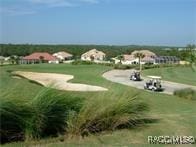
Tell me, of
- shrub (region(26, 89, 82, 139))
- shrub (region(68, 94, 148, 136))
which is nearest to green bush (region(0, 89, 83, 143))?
shrub (region(26, 89, 82, 139))

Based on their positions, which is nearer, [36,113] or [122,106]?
[36,113]

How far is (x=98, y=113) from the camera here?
8.98 meters

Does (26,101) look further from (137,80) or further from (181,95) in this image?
(137,80)

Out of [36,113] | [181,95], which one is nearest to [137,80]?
[181,95]

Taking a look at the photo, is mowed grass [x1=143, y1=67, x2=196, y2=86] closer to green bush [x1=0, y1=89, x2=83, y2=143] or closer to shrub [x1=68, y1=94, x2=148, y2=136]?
shrub [x1=68, y1=94, x2=148, y2=136]

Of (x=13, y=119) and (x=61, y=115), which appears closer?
(x=13, y=119)

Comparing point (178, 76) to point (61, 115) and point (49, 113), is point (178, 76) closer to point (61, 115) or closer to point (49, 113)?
point (61, 115)

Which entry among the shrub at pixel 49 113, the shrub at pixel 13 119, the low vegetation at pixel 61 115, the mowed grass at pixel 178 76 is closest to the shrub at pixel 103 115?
the low vegetation at pixel 61 115

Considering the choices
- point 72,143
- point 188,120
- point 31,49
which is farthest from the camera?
point 31,49

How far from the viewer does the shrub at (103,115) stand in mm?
8812

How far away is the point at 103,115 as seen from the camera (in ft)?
29.8

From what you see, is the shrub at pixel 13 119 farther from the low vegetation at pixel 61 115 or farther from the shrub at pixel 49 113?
the shrub at pixel 49 113

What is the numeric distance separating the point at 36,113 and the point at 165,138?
110 inches

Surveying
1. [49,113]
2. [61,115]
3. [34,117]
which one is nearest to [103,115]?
[61,115]
